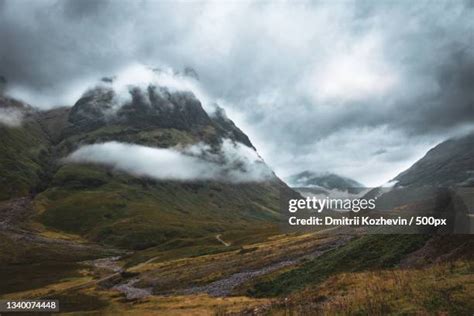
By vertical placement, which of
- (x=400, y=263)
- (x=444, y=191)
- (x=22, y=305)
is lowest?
(x=22, y=305)

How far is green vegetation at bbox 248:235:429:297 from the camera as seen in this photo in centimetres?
5844

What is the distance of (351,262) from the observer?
64625 millimetres

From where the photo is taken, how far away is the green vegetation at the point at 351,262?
192 ft

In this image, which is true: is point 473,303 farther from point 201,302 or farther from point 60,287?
point 60,287

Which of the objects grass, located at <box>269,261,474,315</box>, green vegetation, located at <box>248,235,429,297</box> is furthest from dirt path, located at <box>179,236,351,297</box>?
grass, located at <box>269,261,474,315</box>

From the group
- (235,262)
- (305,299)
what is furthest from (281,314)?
(235,262)

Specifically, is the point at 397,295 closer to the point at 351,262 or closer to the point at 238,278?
the point at 351,262

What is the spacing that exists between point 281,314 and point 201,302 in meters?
27.6

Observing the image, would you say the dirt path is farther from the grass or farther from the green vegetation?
the grass

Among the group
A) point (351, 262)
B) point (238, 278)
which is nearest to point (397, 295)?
point (351, 262)

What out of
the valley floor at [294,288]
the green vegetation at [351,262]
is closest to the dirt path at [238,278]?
the valley floor at [294,288]

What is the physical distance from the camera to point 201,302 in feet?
215

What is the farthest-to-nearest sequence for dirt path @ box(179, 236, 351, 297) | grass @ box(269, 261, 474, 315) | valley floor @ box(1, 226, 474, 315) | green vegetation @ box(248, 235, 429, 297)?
dirt path @ box(179, 236, 351, 297) → green vegetation @ box(248, 235, 429, 297) → valley floor @ box(1, 226, 474, 315) → grass @ box(269, 261, 474, 315)

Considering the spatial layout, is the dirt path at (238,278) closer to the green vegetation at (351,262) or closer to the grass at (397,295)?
the green vegetation at (351,262)
